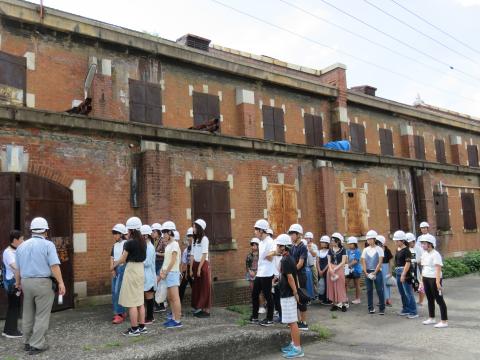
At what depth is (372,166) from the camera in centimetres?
1688

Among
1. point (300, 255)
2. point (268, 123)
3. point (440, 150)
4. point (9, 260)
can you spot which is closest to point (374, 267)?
point (300, 255)

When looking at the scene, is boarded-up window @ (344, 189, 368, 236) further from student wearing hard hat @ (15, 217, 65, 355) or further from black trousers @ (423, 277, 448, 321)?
student wearing hard hat @ (15, 217, 65, 355)

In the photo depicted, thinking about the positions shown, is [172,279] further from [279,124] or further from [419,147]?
[419,147]

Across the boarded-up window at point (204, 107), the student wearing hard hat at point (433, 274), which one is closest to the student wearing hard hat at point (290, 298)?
the student wearing hard hat at point (433, 274)

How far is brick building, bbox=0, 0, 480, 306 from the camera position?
9.49 meters

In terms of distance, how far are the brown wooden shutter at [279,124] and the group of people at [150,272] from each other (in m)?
9.56

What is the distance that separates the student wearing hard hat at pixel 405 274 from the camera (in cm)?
959

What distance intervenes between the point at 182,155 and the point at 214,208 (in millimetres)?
1702

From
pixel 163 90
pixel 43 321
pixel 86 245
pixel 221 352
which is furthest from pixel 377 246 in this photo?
pixel 163 90

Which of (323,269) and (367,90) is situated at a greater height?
(367,90)

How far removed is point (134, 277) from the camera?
716cm

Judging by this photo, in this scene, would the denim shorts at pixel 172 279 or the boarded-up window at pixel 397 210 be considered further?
the boarded-up window at pixel 397 210

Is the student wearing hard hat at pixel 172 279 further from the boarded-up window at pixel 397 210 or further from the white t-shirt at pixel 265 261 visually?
the boarded-up window at pixel 397 210

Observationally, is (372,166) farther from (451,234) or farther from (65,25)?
(65,25)
